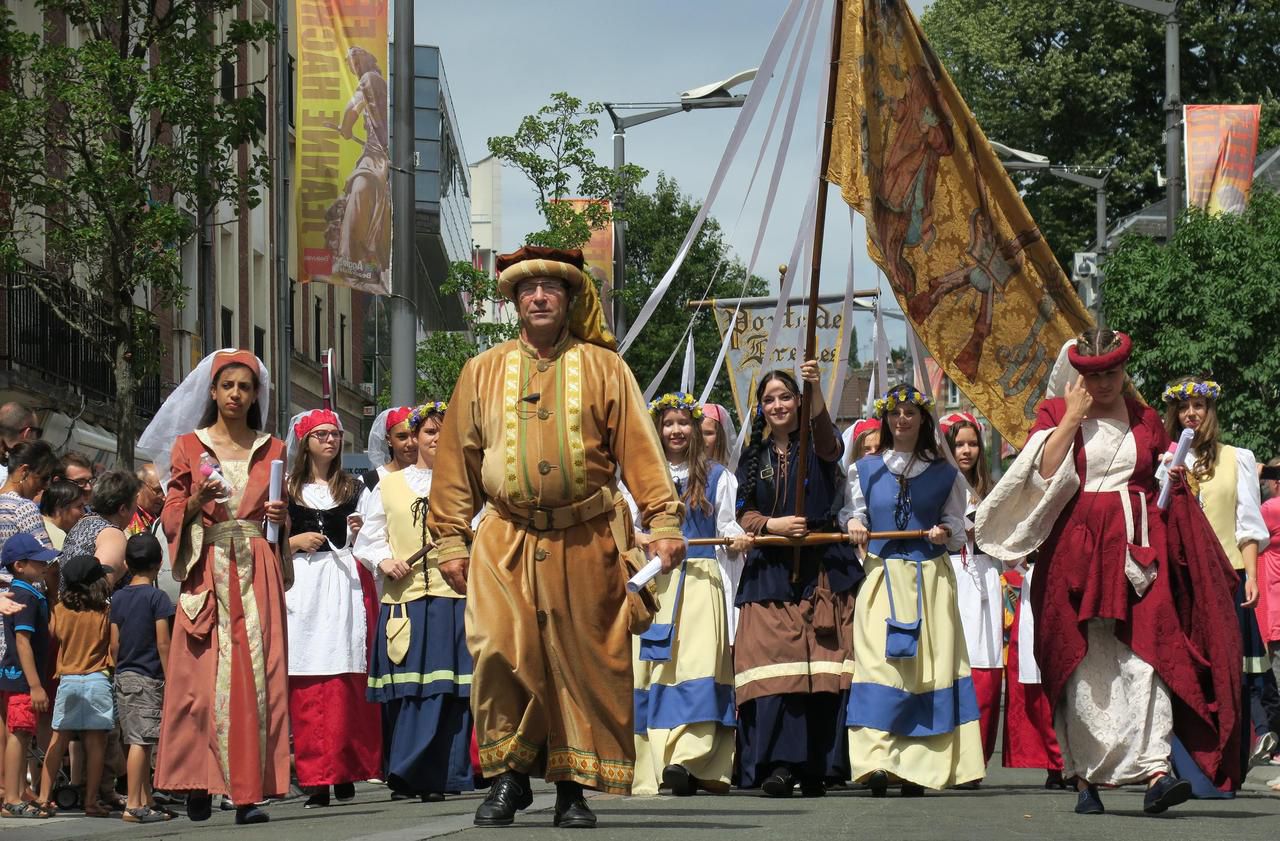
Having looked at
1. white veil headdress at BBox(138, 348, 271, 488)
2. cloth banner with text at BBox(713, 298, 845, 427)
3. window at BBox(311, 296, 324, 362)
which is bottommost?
white veil headdress at BBox(138, 348, 271, 488)

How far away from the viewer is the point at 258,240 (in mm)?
39281

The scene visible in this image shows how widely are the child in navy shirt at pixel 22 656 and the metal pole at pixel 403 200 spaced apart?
519 centimetres

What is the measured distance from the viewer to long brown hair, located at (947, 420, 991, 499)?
43.0 ft

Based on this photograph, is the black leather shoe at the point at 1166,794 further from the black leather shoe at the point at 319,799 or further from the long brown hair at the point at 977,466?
the black leather shoe at the point at 319,799

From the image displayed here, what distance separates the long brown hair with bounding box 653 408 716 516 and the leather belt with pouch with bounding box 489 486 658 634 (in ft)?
11.9

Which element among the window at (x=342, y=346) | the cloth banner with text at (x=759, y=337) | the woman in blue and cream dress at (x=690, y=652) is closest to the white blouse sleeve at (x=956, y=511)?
the woman in blue and cream dress at (x=690, y=652)

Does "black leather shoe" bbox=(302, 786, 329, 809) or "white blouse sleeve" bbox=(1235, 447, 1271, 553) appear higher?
"white blouse sleeve" bbox=(1235, 447, 1271, 553)

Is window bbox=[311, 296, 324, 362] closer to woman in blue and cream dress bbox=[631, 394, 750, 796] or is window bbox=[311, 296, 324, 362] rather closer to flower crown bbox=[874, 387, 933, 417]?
woman in blue and cream dress bbox=[631, 394, 750, 796]

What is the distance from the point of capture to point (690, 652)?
38.7 feet

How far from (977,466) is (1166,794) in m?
4.67

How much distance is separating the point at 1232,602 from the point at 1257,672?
4287mm

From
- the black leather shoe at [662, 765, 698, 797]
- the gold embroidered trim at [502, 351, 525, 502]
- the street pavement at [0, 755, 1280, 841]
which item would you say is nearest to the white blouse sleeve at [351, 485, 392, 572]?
the street pavement at [0, 755, 1280, 841]

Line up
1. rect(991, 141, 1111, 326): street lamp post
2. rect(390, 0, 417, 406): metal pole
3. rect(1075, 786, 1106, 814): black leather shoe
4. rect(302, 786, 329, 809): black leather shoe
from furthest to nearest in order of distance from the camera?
rect(991, 141, 1111, 326): street lamp post, rect(390, 0, 417, 406): metal pole, rect(302, 786, 329, 809): black leather shoe, rect(1075, 786, 1106, 814): black leather shoe

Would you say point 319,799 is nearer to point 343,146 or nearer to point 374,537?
point 374,537
